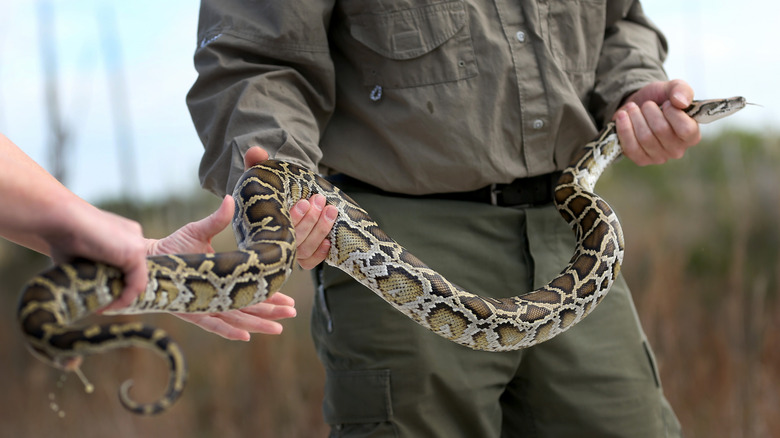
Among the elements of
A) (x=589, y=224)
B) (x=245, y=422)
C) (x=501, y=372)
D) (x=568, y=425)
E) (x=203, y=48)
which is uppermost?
(x=203, y=48)

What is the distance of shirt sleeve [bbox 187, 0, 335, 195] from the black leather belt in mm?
395

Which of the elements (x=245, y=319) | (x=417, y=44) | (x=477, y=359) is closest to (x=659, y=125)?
(x=417, y=44)

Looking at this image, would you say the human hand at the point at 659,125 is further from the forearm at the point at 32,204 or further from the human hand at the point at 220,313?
the forearm at the point at 32,204

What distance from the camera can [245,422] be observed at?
661 centimetres

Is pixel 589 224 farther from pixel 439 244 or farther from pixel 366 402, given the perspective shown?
pixel 366 402

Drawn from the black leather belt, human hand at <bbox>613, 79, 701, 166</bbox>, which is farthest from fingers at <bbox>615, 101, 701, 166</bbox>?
the black leather belt

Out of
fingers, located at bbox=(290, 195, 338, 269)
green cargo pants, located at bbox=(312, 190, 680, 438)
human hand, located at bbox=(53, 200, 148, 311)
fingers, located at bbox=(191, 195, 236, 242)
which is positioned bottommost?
green cargo pants, located at bbox=(312, 190, 680, 438)

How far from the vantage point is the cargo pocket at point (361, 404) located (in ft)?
10.8

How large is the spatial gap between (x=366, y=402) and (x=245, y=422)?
3.73m

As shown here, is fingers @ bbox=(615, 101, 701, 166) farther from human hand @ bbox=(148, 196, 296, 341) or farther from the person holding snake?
human hand @ bbox=(148, 196, 296, 341)

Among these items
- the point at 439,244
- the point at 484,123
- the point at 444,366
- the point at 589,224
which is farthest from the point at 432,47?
the point at 444,366

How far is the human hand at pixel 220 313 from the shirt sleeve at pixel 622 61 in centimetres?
251

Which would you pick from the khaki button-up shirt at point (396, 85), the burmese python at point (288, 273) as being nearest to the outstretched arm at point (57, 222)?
the burmese python at point (288, 273)

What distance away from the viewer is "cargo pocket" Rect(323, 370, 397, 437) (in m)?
3.30
